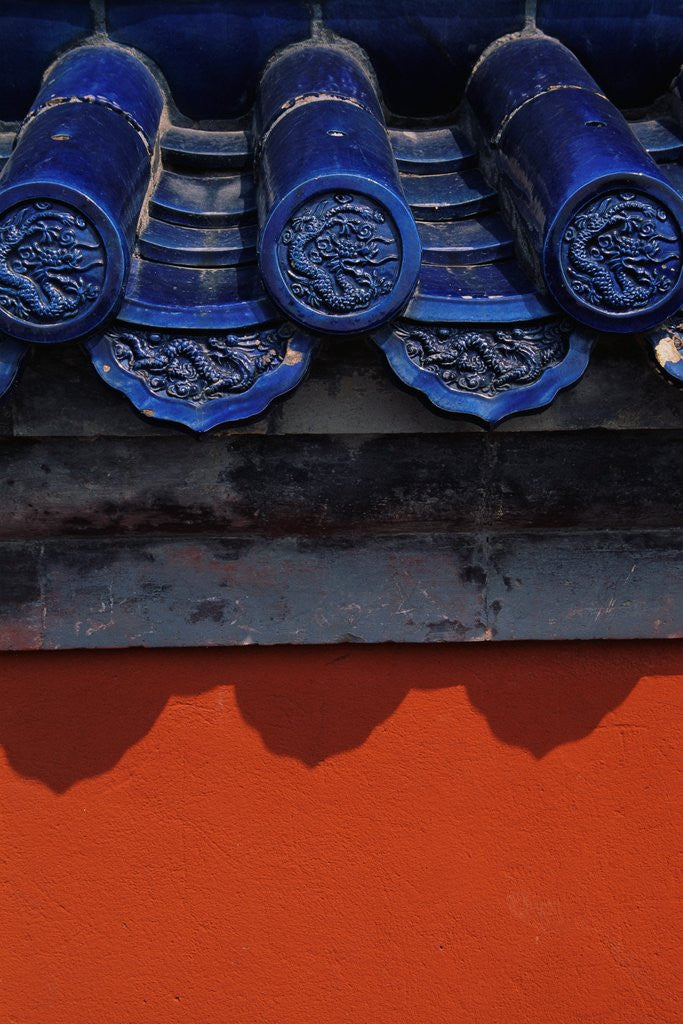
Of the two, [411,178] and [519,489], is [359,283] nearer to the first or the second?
[411,178]

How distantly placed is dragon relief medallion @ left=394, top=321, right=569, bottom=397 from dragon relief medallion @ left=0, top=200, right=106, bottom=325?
0.44 metres

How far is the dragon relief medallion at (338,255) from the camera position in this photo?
138 centimetres

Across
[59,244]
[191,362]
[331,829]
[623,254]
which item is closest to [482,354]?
[623,254]

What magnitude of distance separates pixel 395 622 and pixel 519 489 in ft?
1.22

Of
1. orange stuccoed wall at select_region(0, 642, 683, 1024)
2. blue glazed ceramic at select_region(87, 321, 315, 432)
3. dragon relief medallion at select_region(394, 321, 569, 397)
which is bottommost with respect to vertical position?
orange stuccoed wall at select_region(0, 642, 683, 1024)

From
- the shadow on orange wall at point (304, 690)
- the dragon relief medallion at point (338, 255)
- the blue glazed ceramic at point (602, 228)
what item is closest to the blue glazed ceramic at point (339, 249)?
the dragon relief medallion at point (338, 255)

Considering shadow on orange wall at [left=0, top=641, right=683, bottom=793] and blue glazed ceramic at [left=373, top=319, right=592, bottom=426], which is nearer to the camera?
blue glazed ceramic at [left=373, top=319, right=592, bottom=426]

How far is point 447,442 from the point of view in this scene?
→ 1.87 metres

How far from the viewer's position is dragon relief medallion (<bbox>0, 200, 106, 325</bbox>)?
1366mm

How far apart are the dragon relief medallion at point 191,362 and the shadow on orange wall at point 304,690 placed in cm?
77

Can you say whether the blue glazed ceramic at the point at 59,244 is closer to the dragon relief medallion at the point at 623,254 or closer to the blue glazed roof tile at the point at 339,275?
the blue glazed roof tile at the point at 339,275

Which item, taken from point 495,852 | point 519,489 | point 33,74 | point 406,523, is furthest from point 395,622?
point 33,74

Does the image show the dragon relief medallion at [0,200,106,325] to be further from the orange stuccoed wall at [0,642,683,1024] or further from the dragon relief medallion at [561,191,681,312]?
the orange stuccoed wall at [0,642,683,1024]

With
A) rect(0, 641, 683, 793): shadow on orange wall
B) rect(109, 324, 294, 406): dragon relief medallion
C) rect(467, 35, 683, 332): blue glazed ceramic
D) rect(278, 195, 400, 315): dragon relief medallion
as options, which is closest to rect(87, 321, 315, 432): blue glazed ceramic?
rect(109, 324, 294, 406): dragon relief medallion
